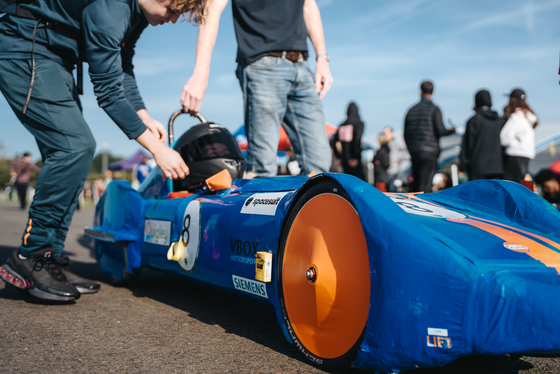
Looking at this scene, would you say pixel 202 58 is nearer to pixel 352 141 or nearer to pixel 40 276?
pixel 40 276

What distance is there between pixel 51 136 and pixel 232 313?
50.8 inches

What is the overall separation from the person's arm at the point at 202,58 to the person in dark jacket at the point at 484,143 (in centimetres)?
351

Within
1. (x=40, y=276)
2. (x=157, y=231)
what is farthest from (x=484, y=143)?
(x=40, y=276)

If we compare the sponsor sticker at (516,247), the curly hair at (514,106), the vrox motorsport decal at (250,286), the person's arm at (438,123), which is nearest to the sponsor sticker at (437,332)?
the sponsor sticker at (516,247)

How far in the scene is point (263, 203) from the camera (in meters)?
1.76

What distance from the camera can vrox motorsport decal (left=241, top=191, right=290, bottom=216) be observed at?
1696 millimetres

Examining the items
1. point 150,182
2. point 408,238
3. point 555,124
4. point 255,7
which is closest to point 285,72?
point 255,7

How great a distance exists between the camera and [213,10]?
2541 millimetres

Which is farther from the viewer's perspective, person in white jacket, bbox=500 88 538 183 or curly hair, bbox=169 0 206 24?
person in white jacket, bbox=500 88 538 183

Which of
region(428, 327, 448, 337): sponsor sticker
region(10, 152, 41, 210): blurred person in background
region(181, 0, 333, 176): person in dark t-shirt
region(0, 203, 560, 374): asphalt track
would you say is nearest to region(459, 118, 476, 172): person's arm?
region(181, 0, 333, 176): person in dark t-shirt

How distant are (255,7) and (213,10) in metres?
0.32

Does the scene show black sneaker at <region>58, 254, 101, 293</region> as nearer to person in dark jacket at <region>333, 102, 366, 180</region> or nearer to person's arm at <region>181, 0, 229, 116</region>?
person's arm at <region>181, 0, 229, 116</region>

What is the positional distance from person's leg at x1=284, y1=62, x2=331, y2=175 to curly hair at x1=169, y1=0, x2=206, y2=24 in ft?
2.18

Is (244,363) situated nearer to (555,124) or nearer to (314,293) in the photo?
(314,293)
